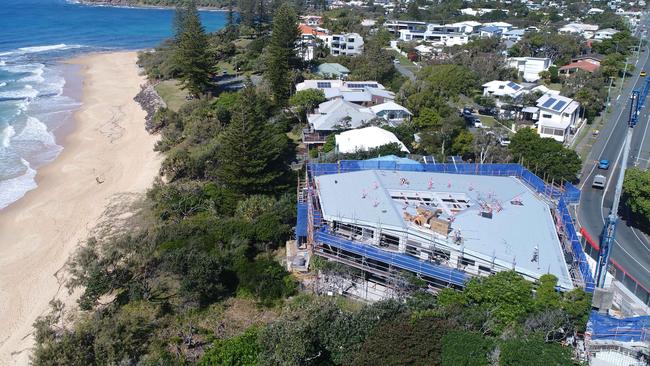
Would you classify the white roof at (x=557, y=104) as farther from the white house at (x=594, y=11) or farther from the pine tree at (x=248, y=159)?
the white house at (x=594, y=11)

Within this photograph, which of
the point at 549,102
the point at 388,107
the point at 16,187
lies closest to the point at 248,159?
the point at 388,107

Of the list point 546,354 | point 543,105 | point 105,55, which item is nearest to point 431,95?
point 543,105

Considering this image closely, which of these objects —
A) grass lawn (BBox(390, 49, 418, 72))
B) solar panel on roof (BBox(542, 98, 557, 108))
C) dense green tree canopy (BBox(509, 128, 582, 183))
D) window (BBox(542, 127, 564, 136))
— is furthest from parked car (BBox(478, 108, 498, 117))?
grass lawn (BBox(390, 49, 418, 72))

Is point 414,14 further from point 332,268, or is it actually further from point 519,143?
point 332,268

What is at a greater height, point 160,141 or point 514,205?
point 514,205

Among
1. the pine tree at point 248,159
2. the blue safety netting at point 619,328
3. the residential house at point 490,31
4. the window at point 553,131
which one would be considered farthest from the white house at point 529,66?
the blue safety netting at point 619,328

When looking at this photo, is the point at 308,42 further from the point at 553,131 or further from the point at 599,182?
the point at 599,182

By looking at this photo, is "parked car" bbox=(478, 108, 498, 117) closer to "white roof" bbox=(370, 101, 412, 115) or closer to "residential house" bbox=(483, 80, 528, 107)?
"residential house" bbox=(483, 80, 528, 107)
